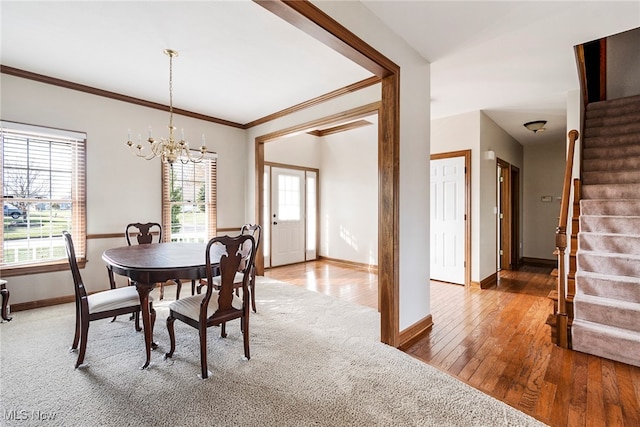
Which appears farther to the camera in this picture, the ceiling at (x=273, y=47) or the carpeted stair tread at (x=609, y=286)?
the carpeted stair tread at (x=609, y=286)

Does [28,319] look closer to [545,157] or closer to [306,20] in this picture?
[306,20]

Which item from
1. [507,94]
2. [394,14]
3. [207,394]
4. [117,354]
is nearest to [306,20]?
[394,14]

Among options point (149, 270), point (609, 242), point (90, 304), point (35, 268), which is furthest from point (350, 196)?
point (35, 268)

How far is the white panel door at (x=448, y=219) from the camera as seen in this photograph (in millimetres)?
4660

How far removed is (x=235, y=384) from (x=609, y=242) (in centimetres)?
362

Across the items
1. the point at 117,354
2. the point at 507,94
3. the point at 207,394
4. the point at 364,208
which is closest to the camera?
the point at 207,394

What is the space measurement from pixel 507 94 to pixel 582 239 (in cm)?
198

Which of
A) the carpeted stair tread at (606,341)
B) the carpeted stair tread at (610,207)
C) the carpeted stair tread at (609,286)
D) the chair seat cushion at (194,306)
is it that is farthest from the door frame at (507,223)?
the chair seat cushion at (194,306)

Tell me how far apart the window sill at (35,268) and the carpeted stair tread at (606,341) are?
5.34 meters

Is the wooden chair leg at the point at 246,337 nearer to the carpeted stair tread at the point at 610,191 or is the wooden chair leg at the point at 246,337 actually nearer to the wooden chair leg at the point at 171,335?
the wooden chair leg at the point at 171,335

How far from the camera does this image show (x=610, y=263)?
9.05 feet

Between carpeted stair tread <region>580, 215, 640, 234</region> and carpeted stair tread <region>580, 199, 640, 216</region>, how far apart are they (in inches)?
7.9

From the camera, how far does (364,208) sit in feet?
19.6

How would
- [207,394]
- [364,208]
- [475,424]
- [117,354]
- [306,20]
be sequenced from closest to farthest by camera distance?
[475,424]
[306,20]
[207,394]
[117,354]
[364,208]
